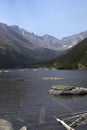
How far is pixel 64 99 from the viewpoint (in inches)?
3255

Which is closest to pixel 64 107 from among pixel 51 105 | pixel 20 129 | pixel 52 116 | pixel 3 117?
pixel 51 105

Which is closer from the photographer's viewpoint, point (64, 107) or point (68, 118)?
point (68, 118)

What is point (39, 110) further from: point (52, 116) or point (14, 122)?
point (14, 122)

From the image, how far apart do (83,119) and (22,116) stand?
42.4ft

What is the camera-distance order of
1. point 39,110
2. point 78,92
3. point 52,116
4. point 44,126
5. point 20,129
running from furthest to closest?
point 78,92 < point 39,110 < point 52,116 < point 44,126 < point 20,129

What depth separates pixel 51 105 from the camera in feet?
237

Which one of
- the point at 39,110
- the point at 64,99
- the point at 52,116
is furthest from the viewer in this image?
the point at 64,99

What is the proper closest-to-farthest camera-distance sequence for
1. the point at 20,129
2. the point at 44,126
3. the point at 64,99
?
the point at 20,129 → the point at 44,126 → the point at 64,99

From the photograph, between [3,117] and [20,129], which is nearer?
[20,129]

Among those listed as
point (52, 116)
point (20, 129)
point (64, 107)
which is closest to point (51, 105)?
point (64, 107)

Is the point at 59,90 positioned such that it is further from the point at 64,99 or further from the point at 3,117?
the point at 3,117

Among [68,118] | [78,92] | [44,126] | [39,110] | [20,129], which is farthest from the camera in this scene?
[78,92]

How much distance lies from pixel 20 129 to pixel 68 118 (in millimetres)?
10399

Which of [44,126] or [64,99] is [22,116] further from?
[64,99]
